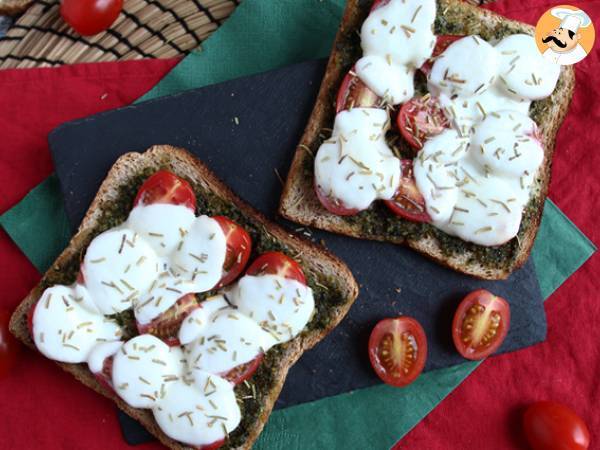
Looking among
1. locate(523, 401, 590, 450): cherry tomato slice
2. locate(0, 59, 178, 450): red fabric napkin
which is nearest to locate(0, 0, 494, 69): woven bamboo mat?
locate(0, 59, 178, 450): red fabric napkin

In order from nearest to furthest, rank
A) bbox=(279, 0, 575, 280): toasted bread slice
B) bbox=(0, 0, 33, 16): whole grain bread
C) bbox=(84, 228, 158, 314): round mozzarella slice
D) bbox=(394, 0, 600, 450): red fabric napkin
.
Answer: bbox=(84, 228, 158, 314): round mozzarella slice, bbox=(279, 0, 575, 280): toasted bread slice, bbox=(0, 0, 33, 16): whole grain bread, bbox=(394, 0, 600, 450): red fabric napkin

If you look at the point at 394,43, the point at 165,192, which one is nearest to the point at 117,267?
the point at 165,192

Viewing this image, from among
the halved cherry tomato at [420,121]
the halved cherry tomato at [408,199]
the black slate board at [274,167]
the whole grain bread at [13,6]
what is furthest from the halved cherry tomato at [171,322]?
the whole grain bread at [13,6]

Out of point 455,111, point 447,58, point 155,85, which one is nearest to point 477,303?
point 455,111

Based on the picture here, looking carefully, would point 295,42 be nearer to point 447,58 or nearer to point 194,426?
point 447,58

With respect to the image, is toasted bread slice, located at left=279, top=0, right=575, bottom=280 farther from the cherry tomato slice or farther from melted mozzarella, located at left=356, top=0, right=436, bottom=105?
the cherry tomato slice
